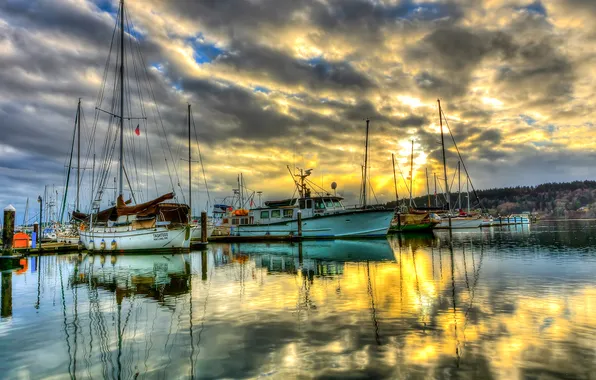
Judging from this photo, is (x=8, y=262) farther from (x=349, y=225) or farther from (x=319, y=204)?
(x=349, y=225)

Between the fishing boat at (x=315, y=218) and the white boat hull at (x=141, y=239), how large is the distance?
13.8 m

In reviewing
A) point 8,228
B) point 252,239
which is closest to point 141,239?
point 8,228

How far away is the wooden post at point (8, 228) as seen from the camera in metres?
20.4

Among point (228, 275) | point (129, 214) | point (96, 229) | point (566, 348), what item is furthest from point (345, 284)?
point (96, 229)

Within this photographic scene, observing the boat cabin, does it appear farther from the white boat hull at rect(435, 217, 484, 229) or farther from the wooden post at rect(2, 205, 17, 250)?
the white boat hull at rect(435, 217, 484, 229)

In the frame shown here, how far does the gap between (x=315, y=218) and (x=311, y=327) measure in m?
31.7

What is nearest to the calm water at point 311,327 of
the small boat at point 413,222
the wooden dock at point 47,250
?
the wooden dock at point 47,250

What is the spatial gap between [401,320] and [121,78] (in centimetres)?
3212

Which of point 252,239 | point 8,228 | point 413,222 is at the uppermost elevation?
point 8,228

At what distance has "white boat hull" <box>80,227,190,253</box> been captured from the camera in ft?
90.6

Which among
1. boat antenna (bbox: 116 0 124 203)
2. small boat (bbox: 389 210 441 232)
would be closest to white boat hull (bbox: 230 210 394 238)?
small boat (bbox: 389 210 441 232)

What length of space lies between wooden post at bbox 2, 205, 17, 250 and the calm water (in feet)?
25.7

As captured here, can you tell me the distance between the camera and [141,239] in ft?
90.7

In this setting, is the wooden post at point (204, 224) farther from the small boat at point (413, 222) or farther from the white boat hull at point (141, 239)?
the small boat at point (413, 222)
